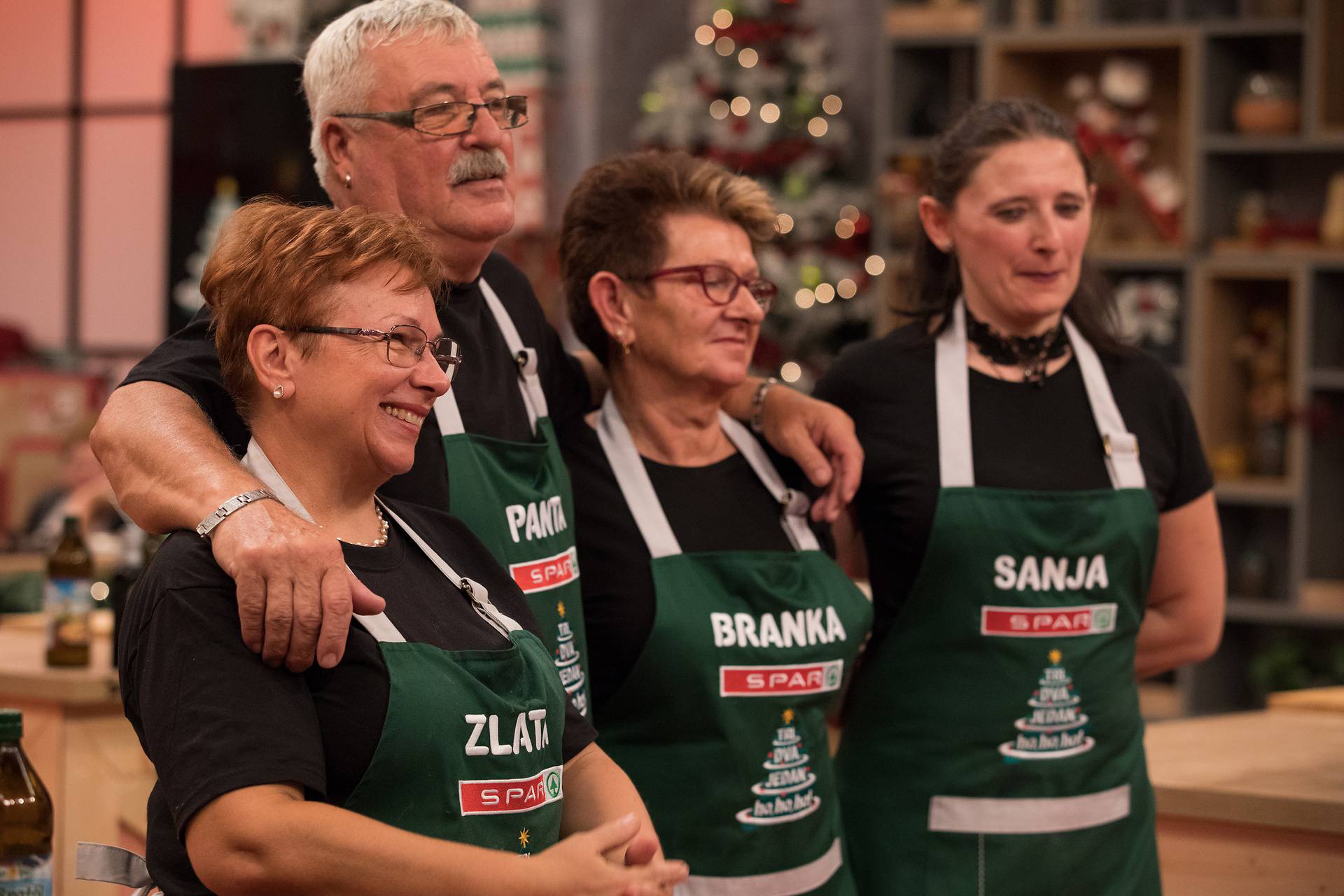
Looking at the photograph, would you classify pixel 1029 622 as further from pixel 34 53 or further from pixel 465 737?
pixel 34 53

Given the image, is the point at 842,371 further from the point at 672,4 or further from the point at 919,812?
the point at 672,4

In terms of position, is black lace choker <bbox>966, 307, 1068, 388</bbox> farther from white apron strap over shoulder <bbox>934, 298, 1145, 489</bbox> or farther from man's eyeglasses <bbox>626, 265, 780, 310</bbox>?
man's eyeglasses <bbox>626, 265, 780, 310</bbox>

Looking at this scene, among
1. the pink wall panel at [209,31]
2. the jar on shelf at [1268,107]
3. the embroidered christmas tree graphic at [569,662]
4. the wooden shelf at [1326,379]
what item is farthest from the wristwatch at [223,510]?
the pink wall panel at [209,31]

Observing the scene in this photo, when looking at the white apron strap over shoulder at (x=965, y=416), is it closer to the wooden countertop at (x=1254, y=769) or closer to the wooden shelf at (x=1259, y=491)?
the wooden countertop at (x=1254, y=769)

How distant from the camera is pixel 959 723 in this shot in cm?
230

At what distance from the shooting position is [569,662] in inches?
80.0

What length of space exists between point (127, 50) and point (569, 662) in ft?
29.2

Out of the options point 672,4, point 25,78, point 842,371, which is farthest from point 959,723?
point 25,78

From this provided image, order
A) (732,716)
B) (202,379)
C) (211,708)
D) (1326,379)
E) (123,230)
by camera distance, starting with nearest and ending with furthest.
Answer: (211,708) < (202,379) < (732,716) < (1326,379) < (123,230)

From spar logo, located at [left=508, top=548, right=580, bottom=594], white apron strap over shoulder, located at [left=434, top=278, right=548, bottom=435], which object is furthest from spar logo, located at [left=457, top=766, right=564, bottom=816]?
white apron strap over shoulder, located at [left=434, top=278, right=548, bottom=435]

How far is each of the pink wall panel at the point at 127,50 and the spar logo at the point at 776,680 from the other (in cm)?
853

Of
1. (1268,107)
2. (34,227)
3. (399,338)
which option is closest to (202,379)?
(399,338)

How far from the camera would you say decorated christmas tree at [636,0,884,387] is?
21.5 feet

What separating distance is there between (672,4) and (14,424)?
398cm
